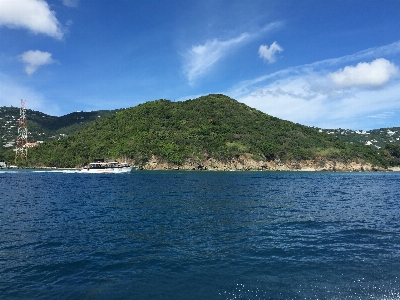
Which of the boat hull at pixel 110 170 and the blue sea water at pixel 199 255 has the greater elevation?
the boat hull at pixel 110 170

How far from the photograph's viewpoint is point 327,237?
1934 cm

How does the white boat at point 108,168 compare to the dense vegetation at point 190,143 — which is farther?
the dense vegetation at point 190,143

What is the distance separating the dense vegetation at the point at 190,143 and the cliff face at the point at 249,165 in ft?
8.87

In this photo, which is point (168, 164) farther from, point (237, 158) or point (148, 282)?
point (148, 282)

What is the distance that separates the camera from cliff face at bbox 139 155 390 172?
154 m

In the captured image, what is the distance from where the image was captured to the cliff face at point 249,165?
154m

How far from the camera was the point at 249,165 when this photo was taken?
155875 mm

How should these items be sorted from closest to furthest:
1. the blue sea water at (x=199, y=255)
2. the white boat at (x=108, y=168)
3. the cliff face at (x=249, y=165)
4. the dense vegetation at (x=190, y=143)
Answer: the blue sea water at (x=199, y=255), the white boat at (x=108, y=168), the cliff face at (x=249, y=165), the dense vegetation at (x=190, y=143)

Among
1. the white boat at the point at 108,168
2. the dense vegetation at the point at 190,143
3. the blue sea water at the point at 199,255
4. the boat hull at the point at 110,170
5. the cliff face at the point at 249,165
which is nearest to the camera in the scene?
the blue sea water at the point at 199,255

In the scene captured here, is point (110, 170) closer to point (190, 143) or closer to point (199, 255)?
point (190, 143)

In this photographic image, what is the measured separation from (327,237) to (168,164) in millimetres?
136023

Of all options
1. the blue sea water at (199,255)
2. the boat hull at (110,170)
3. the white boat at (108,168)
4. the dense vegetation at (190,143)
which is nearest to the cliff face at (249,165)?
the dense vegetation at (190,143)

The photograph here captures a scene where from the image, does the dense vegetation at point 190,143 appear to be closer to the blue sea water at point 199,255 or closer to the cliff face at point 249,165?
the cliff face at point 249,165

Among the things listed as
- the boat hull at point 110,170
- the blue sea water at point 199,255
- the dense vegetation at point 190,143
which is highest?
the dense vegetation at point 190,143
